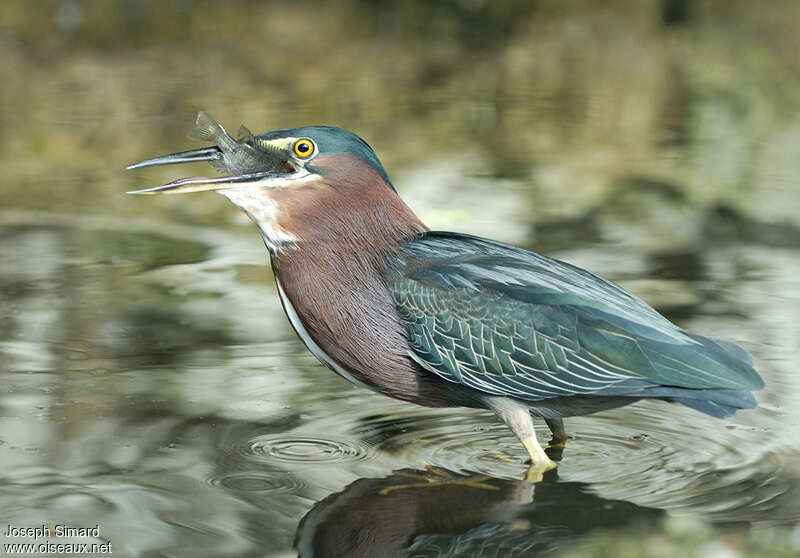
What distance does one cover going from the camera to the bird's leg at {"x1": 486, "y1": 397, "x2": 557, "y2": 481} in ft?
16.1

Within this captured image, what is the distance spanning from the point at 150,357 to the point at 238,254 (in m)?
2.07

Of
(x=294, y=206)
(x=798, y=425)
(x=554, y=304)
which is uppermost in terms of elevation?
(x=294, y=206)

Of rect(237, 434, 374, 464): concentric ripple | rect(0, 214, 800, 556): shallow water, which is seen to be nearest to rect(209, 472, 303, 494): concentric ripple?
rect(0, 214, 800, 556): shallow water

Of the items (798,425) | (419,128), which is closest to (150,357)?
(798,425)

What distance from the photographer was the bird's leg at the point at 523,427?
4.90 m

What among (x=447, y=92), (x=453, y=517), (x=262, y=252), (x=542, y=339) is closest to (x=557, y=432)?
(x=542, y=339)

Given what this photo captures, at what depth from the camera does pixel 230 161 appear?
500 cm

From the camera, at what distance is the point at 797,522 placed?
176 inches

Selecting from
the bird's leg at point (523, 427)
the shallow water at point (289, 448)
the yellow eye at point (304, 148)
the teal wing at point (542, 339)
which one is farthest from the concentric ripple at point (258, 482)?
the yellow eye at point (304, 148)

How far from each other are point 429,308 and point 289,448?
86cm

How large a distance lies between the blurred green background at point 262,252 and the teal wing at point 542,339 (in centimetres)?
44

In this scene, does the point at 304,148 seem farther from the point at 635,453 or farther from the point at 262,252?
the point at 262,252

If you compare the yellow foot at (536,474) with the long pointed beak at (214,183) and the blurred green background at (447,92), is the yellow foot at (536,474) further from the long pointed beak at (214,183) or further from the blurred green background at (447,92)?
the blurred green background at (447,92)

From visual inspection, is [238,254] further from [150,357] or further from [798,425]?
[798,425]
